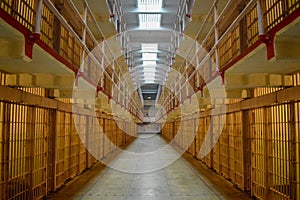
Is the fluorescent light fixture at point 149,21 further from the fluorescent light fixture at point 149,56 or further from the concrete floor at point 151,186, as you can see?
the concrete floor at point 151,186

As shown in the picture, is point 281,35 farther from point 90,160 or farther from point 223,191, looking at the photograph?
point 90,160

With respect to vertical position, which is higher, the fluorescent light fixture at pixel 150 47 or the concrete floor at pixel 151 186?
the fluorescent light fixture at pixel 150 47

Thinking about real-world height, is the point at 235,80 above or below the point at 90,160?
above

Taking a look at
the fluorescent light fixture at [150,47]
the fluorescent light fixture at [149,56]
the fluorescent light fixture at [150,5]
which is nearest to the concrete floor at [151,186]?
the fluorescent light fixture at [150,5]

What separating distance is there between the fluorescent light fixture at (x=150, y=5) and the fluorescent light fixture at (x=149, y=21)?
711mm

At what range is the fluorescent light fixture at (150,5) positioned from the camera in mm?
11602

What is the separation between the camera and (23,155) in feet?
17.8

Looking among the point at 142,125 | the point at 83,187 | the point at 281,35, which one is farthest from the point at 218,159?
the point at 142,125

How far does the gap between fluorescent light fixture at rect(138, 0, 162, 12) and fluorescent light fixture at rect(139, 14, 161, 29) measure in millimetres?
711

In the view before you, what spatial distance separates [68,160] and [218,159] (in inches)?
176

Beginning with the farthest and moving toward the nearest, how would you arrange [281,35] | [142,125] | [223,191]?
[142,125], [223,191], [281,35]

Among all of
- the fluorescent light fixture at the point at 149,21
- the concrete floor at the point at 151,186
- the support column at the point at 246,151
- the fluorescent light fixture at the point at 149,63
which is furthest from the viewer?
the fluorescent light fixture at the point at 149,63

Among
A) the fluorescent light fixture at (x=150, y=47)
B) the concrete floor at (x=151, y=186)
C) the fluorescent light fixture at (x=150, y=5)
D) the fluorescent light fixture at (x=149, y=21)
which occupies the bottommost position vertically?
the concrete floor at (x=151, y=186)

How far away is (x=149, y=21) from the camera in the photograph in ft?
44.7
